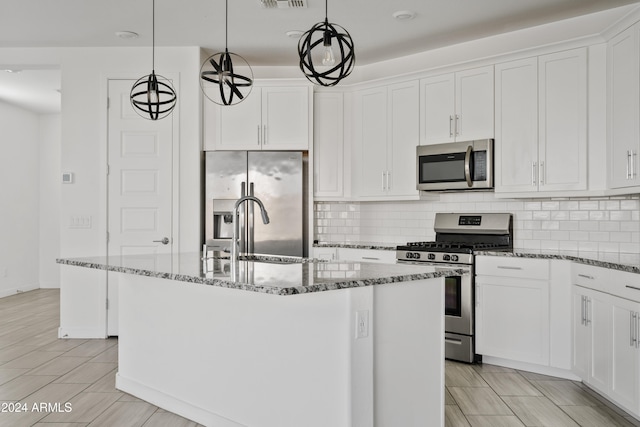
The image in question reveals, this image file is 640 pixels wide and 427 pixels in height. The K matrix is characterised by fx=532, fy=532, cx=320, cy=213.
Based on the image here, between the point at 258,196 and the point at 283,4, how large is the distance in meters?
1.77

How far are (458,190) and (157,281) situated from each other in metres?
2.75

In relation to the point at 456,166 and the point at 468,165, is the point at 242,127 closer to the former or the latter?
the point at 456,166

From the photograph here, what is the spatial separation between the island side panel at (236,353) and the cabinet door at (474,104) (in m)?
2.70

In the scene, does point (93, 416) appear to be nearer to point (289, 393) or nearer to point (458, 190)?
point (289, 393)

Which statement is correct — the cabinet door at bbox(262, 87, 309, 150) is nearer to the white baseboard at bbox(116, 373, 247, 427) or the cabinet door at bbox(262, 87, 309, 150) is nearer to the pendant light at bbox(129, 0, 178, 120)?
Result: the pendant light at bbox(129, 0, 178, 120)

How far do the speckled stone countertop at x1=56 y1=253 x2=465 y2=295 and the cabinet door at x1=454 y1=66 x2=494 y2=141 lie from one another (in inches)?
85.8

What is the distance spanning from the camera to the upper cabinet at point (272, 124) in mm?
5117

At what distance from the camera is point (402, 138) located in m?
4.96

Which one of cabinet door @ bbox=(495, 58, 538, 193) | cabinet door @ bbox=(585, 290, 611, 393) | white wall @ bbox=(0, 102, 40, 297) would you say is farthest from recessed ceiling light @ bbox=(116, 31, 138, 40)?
cabinet door @ bbox=(585, 290, 611, 393)

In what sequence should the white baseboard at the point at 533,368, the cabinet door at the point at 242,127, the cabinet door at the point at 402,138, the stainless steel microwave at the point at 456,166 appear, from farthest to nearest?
the cabinet door at the point at 242,127, the cabinet door at the point at 402,138, the stainless steel microwave at the point at 456,166, the white baseboard at the point at 533,368

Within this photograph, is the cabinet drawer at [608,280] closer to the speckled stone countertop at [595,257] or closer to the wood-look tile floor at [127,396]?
the speckled stone countertop at [595,257]

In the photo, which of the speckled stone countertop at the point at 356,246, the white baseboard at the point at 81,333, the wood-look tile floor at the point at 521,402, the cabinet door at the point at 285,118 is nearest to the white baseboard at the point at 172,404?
the wood-look tile floor at the point at 521,402

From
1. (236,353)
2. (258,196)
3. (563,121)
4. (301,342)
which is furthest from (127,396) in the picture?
(563,121)

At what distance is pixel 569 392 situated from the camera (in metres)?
3.50
